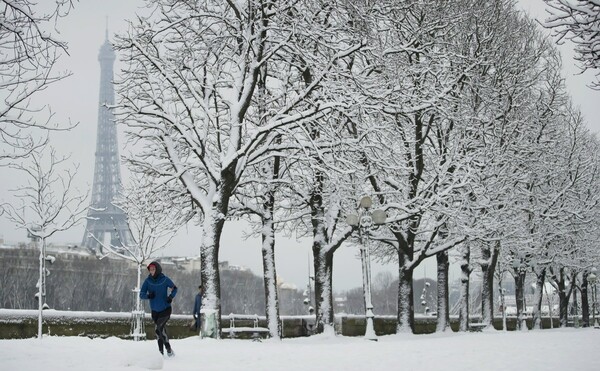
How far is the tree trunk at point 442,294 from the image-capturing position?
94.0 feet

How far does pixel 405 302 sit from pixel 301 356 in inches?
513

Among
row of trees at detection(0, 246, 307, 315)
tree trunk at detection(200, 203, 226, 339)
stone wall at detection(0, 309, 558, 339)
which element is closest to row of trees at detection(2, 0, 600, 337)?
tree trunk at detection(200, 203, 226, 339)

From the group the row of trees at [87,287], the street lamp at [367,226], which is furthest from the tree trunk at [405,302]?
the row of trees at [87,287]

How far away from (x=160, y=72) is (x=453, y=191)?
38.2 feet

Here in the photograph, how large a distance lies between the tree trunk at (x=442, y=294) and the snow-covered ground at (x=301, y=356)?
11.1 meters

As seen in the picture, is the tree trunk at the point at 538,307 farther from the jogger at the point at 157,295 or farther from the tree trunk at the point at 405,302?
the jogger at the point at 157,295

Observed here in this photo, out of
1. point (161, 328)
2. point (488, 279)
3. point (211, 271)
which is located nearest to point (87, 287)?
point (488, 279)

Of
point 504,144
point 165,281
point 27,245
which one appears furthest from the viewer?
point 27,245

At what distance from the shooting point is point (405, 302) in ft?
89.0

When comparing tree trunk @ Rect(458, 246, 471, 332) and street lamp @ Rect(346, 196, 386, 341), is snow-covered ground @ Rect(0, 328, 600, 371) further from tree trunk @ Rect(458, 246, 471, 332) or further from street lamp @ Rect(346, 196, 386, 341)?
tree trunk @ Rect(458, 246, 471, 332)

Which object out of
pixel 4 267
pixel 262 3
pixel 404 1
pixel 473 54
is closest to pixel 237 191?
pixel 262 3

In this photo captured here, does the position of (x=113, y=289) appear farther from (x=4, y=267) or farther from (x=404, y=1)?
(x=404, y=1)

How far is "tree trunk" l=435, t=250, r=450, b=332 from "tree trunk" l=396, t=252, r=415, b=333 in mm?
1941

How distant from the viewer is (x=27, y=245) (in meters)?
106
